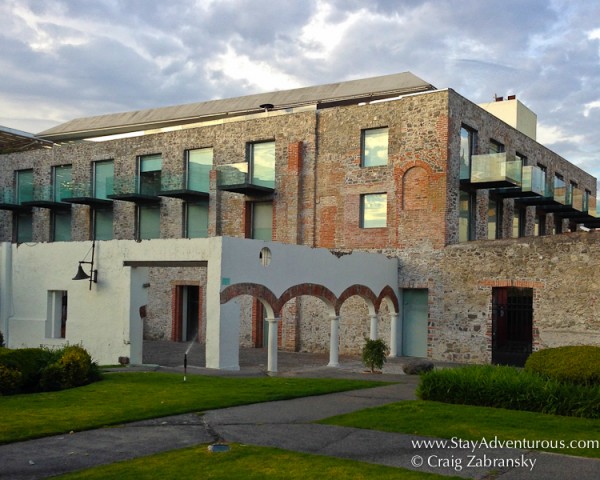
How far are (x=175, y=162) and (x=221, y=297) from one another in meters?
13.4

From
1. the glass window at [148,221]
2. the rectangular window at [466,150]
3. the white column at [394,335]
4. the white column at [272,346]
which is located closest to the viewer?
the white column at [272,346]

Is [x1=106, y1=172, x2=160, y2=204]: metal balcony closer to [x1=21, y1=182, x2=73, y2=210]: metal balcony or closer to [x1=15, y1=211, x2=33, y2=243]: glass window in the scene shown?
[x1=21, y1=182, x2=73, y2=210]: metal balcony

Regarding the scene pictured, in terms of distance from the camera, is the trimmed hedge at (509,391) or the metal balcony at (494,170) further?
the metal balcony at (494,170)

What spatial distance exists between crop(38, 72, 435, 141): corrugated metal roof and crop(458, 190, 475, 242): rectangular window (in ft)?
17.5

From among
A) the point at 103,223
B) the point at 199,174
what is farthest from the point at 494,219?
the point at 103,223

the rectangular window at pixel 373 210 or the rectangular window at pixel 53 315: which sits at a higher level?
the rectangular window at pixel 373 210

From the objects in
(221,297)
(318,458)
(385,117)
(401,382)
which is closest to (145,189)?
(385,117)

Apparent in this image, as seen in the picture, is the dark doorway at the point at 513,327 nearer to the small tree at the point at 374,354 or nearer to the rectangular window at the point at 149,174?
the small tree at the point at 374,354

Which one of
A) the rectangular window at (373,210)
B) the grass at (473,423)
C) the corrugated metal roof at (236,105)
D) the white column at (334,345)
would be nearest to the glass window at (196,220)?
the corrugated metal roof at (236,105)

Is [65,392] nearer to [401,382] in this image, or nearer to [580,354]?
[401,382]

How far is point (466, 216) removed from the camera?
2423 centimetres

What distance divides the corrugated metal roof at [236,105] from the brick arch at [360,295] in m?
9.79

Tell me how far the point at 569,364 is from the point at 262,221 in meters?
16.1

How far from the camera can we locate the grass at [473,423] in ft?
31.4
